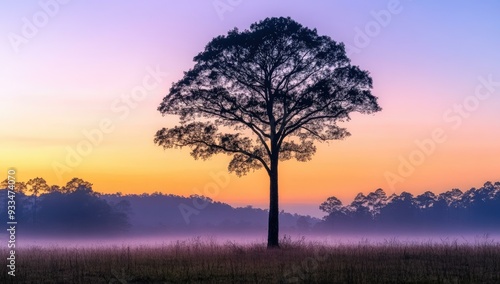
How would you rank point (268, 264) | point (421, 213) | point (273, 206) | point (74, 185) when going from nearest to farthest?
point (268, 264)
point (273, 206)
point (74, 185)
point (421, 213)

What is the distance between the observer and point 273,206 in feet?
93.5

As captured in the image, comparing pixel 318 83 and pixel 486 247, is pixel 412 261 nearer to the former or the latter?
pixel 486 247

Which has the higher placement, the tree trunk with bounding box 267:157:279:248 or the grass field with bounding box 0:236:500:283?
the tree trunk with bounding box 267:157:279:248

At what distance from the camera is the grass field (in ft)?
51.3

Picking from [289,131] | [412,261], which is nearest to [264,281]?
[412,261]

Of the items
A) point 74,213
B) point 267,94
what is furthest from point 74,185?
point 267,94

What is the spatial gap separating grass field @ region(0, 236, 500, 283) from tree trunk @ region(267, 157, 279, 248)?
1.99 metres

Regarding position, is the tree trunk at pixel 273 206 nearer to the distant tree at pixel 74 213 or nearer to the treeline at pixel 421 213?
the distant tree at pixel 74 213

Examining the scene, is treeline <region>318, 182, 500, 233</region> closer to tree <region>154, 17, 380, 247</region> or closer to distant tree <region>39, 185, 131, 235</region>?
distant tree <region>39, 185, 131, 235</region>

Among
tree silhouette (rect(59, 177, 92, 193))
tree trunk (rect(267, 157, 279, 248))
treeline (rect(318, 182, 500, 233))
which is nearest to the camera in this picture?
tree trunk (rect(267, 157, 279, 248))

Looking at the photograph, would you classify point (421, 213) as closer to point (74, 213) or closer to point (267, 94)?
point (74, 213)

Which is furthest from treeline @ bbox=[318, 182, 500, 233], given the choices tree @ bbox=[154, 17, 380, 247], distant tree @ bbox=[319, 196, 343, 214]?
tree @ bbox=[154, 17, 380, 247]

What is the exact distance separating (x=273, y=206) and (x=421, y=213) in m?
132

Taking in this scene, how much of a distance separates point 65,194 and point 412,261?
324 feet
